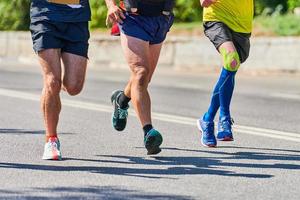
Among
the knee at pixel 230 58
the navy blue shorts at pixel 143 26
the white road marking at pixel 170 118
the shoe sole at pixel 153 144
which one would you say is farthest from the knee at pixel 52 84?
the white road marking at pixel 170 118

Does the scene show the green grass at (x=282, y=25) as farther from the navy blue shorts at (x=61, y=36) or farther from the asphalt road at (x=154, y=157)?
the navy blue shorts at (x=61, y=36)

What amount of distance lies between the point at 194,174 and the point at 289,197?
100 cm

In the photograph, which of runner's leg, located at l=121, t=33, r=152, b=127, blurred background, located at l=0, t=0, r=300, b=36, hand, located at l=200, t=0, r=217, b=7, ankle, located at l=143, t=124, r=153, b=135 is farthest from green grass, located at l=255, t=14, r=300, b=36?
ankle, located at l=143, t=124, r=153, b=135

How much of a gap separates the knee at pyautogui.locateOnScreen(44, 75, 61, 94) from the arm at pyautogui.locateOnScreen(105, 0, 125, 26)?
62 centimetres

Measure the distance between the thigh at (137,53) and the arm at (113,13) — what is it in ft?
0.49

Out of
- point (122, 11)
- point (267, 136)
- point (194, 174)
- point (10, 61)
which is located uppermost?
point (122, 11)

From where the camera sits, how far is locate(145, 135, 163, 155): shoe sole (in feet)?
25.2

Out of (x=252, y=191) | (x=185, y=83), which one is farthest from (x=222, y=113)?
(x=185, y=83)

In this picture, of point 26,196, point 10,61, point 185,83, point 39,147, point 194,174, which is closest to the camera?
point 26,196

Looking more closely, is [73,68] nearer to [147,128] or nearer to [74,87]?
[74,87]

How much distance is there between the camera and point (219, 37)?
847 centimetres

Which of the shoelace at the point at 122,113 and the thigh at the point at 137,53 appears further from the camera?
the shoelace at the point at 122,113

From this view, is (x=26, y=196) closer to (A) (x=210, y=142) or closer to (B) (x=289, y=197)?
(B) (x=289, y=197)

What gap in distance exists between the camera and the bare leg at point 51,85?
7.62 m
